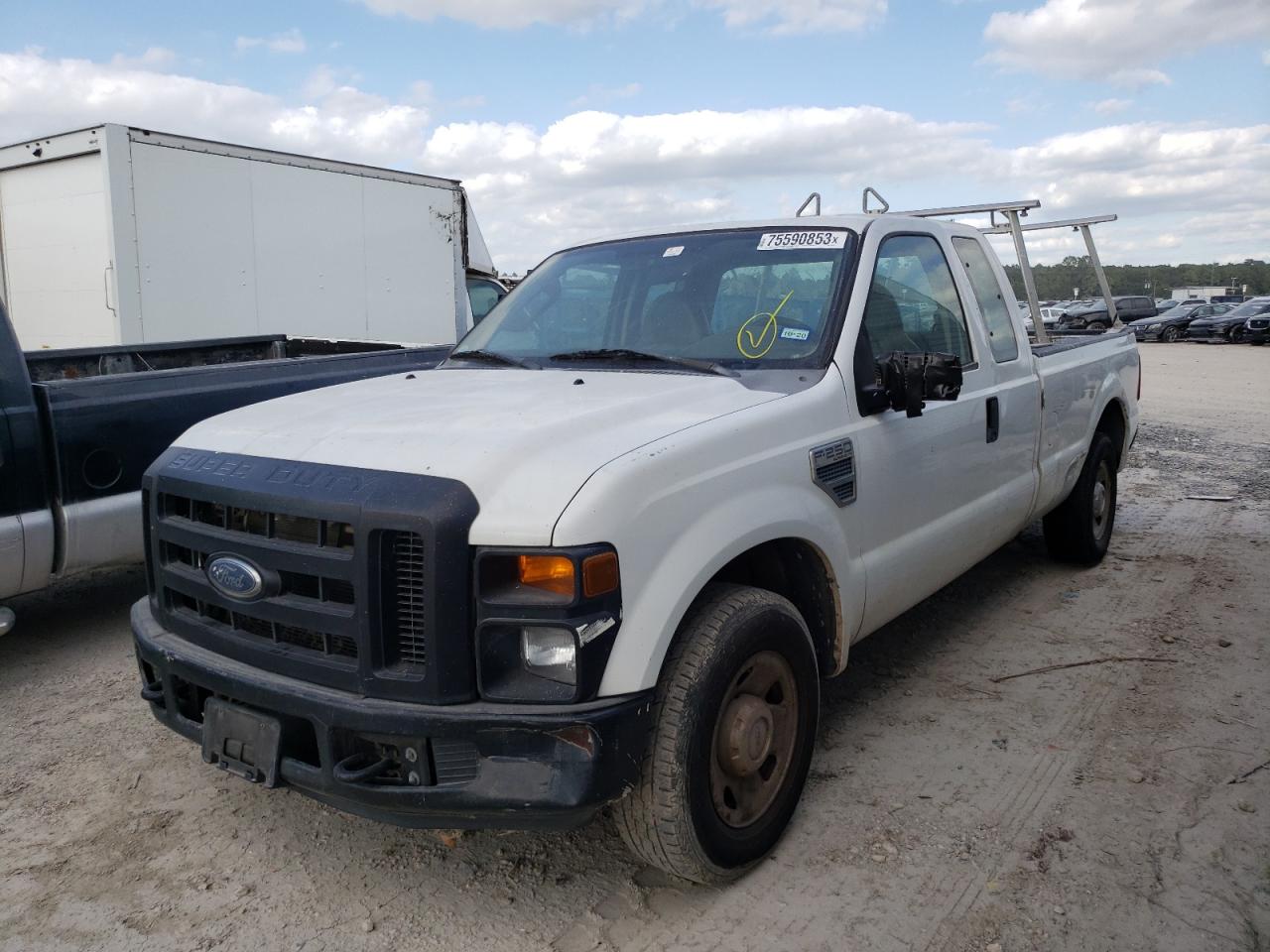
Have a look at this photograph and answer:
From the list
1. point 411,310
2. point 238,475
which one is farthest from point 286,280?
point 238,475

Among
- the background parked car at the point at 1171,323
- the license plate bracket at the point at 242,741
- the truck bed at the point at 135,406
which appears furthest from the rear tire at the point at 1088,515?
the background parked car at the point at 1171,323

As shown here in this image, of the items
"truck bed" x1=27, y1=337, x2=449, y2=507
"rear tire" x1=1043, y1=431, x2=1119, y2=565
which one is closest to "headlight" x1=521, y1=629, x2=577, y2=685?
"truck bed" x1=27, y1=337, x2=449, y2=507

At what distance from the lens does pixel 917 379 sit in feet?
11.1

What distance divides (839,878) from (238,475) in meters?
2.00

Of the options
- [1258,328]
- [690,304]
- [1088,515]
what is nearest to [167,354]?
[690,304]

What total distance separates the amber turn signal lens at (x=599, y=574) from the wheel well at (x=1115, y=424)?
4.58m

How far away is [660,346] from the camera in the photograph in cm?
367

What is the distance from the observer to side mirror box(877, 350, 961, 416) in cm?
336

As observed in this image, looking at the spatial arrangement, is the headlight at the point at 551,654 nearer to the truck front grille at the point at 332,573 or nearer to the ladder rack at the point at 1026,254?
the truck front grille at the point at 332,573

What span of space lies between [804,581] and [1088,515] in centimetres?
335

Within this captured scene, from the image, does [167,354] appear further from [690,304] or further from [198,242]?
[690,304]

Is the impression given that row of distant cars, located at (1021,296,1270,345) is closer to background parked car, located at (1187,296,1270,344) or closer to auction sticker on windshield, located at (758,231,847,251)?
background parked car, located at (1187,296,1270,344)

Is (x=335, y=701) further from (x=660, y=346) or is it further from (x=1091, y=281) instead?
(x=1091, y=281)

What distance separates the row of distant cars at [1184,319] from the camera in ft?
106
